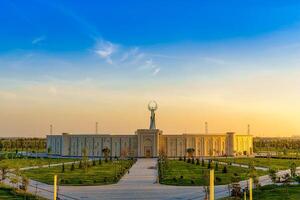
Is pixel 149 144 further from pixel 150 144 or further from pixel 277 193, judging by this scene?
pixel 277 193

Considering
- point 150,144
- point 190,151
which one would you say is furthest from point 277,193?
point 150,144

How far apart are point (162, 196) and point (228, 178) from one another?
13.7 metres

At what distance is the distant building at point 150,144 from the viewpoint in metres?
92.9

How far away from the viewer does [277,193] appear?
99.5 feet

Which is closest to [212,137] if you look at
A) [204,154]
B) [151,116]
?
[204,154]

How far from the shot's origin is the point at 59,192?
33.0 meters

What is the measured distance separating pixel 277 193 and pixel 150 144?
207 feet

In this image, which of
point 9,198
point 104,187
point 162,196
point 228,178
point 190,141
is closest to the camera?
point 9,198

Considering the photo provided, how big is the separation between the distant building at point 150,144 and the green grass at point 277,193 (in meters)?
60.1

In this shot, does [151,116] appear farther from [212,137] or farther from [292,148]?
[292,148]

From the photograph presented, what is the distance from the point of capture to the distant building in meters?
92.9

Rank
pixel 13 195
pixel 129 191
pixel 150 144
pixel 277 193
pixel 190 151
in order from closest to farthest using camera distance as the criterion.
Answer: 1. pixel 277 193
2. pixel 13 195
3. pixel 129 191
4. pixel 190 151
5. pixel 150 144

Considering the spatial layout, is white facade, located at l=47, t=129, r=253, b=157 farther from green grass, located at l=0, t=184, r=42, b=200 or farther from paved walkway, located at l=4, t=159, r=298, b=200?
green grass, located at l=0, t=184, r=42, b=200

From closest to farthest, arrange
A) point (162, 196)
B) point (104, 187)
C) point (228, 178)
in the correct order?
point (162, 196), point (104, 187), point (228, 178)
